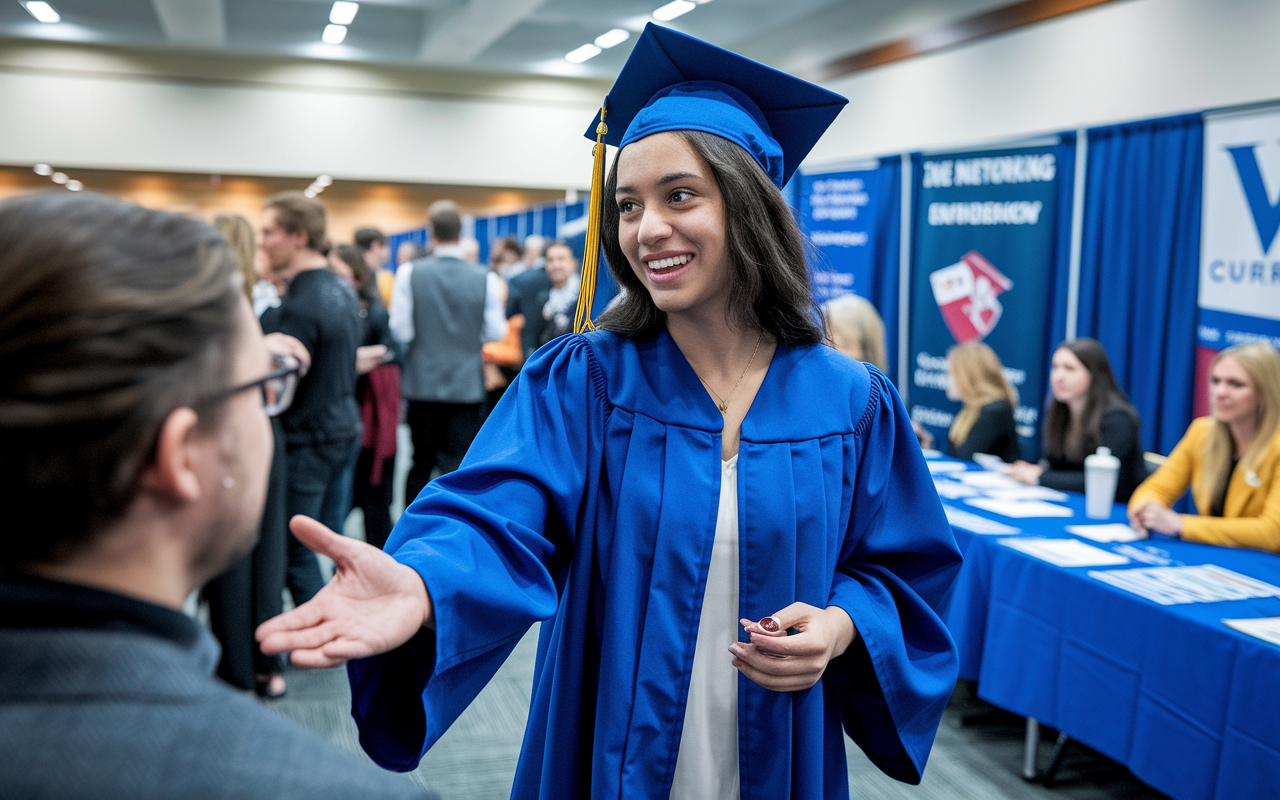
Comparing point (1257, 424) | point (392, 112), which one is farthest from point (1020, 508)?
point (392, 112)

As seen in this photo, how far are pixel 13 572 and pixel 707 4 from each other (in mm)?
9061

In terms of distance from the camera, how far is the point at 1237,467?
3.18 m

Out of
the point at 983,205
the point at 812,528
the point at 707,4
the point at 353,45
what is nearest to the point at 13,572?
the point at 812,528

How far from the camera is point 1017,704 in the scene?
286cm

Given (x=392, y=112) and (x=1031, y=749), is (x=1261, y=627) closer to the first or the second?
(x=1031, y=749)

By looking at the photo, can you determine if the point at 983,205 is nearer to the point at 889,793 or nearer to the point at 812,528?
the point at 889,793

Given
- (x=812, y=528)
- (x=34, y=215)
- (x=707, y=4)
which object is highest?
(x=707, y=4)

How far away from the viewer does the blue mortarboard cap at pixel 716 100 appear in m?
1.26

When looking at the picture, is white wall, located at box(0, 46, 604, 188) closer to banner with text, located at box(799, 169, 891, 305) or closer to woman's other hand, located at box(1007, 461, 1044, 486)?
banner with text, located at box(799, 169, 891, 305)

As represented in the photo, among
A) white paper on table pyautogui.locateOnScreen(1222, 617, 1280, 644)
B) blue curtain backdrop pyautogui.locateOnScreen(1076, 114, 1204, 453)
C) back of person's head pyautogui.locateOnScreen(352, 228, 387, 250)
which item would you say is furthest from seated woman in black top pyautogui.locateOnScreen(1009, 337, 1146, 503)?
back of person's head pyautogui.locateOnScreen(352, 228, 387, 250)

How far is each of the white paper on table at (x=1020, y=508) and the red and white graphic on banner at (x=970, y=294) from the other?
2.36m

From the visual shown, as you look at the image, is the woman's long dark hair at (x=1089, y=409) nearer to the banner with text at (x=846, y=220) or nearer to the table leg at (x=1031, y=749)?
the table leg at (x=1031, y=749)

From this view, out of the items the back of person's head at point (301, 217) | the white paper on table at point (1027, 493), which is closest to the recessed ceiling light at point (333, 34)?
the back of person's head at point (301, 217)

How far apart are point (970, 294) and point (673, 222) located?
496 centimetres
